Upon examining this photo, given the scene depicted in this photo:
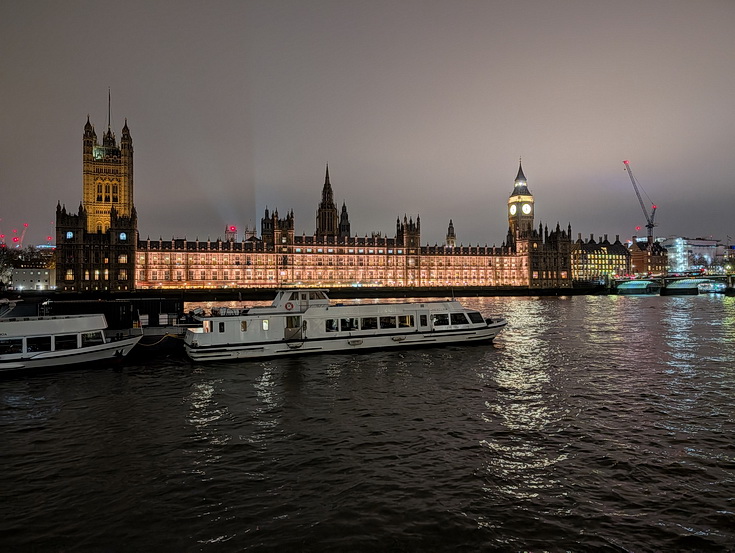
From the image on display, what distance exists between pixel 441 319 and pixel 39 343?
83.4ft

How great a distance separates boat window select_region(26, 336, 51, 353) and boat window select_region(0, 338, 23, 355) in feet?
1.32

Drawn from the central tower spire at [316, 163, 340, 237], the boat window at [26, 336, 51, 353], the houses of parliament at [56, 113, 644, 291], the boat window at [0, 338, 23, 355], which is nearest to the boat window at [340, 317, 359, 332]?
the boat window at [26, 336, 51, 353]

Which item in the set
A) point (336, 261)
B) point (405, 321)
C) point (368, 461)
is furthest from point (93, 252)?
point (368, 461)

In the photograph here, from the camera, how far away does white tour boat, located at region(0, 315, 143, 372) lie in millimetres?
25250

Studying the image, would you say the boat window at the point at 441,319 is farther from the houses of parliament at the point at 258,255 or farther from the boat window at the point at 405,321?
the houses of parliament at the point at 258,255

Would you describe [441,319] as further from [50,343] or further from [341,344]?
[50,343]

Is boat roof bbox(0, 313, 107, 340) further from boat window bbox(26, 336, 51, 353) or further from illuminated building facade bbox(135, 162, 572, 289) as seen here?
illuminated building facade bbox(135, 162, 572, 289)

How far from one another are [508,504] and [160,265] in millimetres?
147010

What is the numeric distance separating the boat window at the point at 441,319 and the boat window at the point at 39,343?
24368 millimetres

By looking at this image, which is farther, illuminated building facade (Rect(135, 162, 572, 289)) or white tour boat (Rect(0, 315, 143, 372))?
illuminated building facade (Rect(135, 162, 572, 289))

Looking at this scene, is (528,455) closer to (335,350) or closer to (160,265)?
(335,350)

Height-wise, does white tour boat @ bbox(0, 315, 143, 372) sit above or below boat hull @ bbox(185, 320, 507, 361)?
above

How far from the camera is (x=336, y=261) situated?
163000mm

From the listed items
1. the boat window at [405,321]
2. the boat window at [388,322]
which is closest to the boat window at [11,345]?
the boat window at [388,322]
